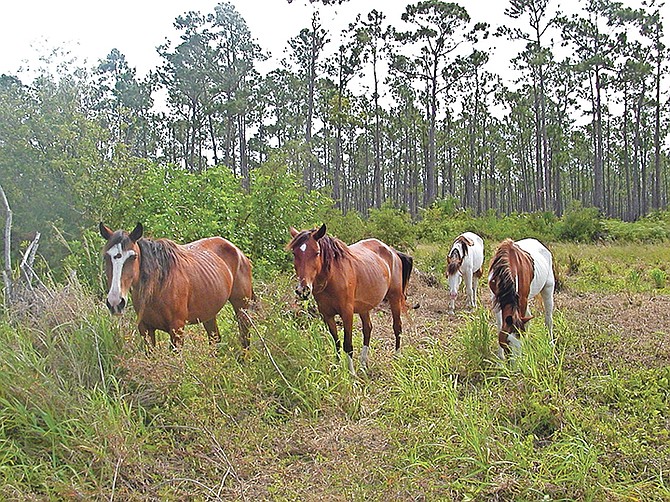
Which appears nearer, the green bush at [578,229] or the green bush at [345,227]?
the green bush at [345,227]

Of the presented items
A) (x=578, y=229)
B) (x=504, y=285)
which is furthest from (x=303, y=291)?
(x=578, y=229)

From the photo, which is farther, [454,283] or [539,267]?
[454,283]

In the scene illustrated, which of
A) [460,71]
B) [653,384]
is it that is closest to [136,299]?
[653,384]

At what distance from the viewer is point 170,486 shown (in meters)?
3.08

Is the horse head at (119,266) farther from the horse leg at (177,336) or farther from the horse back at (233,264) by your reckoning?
the horse back at (233,264)

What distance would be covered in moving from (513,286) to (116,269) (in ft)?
10.7

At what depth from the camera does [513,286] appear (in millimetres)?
4777

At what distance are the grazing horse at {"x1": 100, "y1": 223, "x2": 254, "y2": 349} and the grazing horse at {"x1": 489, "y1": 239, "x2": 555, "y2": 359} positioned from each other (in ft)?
7.50

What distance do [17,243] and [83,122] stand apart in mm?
2442

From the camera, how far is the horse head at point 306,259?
4.53m

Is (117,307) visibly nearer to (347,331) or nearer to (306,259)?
(306,259)

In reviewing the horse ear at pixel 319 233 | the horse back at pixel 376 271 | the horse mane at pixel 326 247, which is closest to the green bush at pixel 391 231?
the horse back at pixel 376 271

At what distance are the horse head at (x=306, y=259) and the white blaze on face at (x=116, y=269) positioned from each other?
138 cm

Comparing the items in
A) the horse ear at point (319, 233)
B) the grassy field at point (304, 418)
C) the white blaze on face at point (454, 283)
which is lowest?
the grassy field at point (304, 418)
